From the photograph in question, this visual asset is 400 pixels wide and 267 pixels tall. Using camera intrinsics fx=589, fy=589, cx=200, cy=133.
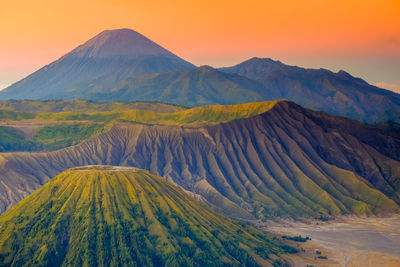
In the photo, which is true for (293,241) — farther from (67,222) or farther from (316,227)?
(67,222)

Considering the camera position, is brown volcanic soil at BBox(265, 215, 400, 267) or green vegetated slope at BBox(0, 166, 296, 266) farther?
brown volcanic soil at BBox(265, 215, 400, 267)

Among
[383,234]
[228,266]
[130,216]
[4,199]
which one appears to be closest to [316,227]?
[383,234]

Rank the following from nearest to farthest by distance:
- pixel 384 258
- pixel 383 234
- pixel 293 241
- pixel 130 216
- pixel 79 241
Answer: pixel 79 241 < pixel 130 216 < pixel 384 258 < pixel 293 241 < pixel 383 234

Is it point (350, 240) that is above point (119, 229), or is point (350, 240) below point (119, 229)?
below

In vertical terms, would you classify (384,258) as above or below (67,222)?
below

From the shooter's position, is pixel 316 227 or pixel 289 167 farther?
pixel 289 167

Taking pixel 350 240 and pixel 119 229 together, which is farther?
pixel 350 240

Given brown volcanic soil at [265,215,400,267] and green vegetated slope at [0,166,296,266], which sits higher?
green vegetated slope at [0,166,296,266]

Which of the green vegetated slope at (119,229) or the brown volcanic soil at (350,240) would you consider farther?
the brown volcanic soil at (350,240)
